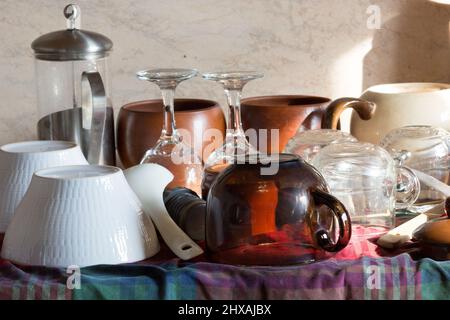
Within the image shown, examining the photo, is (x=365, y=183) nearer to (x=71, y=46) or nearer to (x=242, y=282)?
(x=242, y=282)

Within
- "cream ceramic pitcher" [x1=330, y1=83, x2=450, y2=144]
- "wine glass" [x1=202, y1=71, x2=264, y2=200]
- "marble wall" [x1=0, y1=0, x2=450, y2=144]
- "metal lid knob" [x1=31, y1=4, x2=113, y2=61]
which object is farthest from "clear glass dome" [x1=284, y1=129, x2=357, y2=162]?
"marble wall" [x1=0, y1=0, x2=450, y2=144]

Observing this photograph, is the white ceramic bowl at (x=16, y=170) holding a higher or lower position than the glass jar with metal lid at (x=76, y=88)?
lower

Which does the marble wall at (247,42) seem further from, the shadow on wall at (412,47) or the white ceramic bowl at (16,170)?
the white ceramic bowl at (16,170)

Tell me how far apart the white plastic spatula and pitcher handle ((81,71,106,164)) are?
0.19 meters

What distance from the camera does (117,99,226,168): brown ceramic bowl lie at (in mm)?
950

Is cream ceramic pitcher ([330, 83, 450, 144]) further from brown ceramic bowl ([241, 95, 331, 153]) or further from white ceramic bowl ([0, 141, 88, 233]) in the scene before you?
white ceramic bowl ([0, 141, 88, 233])

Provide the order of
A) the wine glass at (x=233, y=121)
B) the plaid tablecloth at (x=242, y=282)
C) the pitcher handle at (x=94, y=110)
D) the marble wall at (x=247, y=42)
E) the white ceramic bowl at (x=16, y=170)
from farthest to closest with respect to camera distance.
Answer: the marble wall at (x=247, y=42) → the pitcher handle at (x=94, y=110) → the wine glass at (x=233, y=121) → the white ceramic bowl at (x=16, y=170) → the plaid tablecloth at (x=242, y=282)

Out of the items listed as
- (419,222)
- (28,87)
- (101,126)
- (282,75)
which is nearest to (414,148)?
(419,222)

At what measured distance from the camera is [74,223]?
63cm

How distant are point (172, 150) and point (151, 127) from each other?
13cm

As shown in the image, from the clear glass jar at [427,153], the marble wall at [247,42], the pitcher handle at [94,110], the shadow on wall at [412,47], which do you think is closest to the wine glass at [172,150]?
the pitcher handle at [94,110]

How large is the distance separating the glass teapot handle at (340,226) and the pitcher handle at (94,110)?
1.21 ft

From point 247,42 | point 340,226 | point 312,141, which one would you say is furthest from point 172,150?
point 247,42

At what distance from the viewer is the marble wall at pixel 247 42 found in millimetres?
1361
